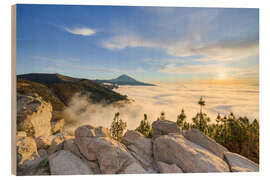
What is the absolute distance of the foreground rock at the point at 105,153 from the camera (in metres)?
5.38

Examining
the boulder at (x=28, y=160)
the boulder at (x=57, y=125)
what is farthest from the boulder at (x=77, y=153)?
the boulder at (x=57, y=125)

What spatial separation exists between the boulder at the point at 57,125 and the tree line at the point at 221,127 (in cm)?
221

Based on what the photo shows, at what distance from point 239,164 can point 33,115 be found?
8.15 m

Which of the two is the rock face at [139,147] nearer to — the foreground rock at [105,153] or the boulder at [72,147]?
the foreground rock at [105,153]

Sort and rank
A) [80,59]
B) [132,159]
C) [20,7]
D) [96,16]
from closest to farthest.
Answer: [132,159] → [20,7] → [96,16] → [80,59]

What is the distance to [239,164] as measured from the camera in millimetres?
5789

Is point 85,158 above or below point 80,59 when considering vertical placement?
below

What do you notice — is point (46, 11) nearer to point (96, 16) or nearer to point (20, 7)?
point (20, 7)

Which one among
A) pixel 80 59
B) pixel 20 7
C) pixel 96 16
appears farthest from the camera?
pixel 80 59

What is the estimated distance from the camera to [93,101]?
753 cm

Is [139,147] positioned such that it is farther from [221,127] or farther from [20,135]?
[20,135]

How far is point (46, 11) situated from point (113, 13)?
8.50 feet

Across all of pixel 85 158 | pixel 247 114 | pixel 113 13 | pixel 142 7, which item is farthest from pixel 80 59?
pixel 247 114

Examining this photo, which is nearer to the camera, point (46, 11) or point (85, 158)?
point (85, 158)
